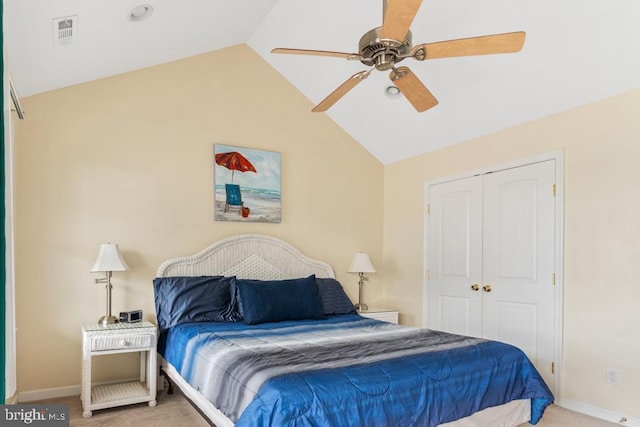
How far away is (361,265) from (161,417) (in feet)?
8.05

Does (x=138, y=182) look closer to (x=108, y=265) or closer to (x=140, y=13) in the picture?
(x=108, y=265)

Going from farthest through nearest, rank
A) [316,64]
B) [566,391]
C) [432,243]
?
[432,243] → [316,64] → [566,391]

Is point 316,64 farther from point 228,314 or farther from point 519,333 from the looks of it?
point 519,333

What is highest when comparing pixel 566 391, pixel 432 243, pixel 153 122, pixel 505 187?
pixel 153 122

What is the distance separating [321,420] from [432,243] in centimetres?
317

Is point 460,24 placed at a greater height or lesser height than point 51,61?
greater

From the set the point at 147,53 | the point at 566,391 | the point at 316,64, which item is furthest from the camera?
the point at 316,64

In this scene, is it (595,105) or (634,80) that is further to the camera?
(595,105)

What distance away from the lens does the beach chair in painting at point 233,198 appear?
446 centimetres

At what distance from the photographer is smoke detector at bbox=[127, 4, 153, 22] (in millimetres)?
2982

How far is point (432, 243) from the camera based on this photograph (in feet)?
16.0

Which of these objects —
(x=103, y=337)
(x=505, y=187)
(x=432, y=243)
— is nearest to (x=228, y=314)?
(x=103, y=337)

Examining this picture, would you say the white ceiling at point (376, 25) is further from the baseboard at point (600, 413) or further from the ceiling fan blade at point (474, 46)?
the baseboard at point (600, 413)

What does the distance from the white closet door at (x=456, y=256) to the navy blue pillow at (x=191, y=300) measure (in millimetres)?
2165
